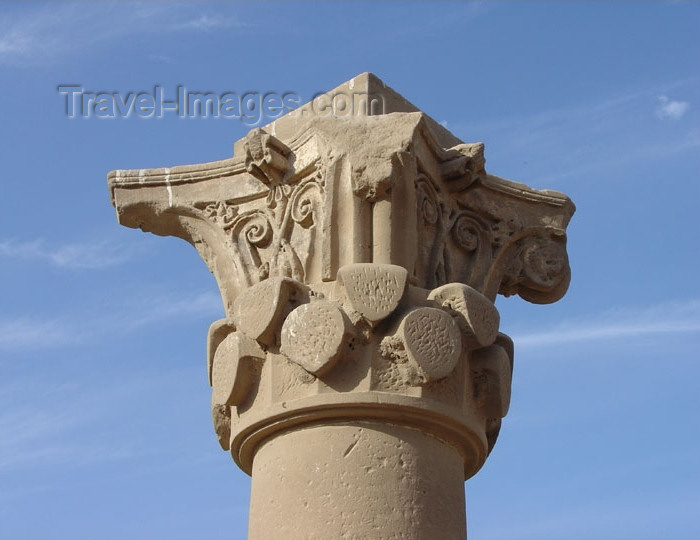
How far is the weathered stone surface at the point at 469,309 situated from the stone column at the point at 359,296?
0.5 inches

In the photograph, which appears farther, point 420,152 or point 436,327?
point 420,152

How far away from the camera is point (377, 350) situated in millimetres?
7727

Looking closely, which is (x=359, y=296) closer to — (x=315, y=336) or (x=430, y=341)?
(x=315, y=336)

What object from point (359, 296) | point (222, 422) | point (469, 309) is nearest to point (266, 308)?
point (359, 296)

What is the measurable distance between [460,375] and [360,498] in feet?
3.53

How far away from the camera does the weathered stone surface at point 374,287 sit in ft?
25.3

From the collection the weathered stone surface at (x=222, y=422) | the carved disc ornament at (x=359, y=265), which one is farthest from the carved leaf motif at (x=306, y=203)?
the weathered stone surface at (x=222, y=422)

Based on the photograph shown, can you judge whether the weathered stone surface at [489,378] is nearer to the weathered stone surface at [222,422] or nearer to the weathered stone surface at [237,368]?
the weathered stone surface at [237,368]

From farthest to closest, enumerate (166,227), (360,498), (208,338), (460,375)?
Answer: (166,227)
(208,338)
(460,375)
(360,498)

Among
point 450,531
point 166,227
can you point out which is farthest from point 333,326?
point 166,227

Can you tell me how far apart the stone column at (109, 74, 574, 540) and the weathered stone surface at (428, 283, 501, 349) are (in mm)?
12

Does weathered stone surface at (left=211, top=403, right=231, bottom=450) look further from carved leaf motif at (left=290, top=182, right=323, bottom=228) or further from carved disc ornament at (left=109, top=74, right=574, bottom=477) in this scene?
carved leaf motif at (left=290, top=182, right=323, bottom=228)

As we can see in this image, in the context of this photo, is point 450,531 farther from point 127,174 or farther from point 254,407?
point 127,174

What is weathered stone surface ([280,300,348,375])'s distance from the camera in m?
7.63
